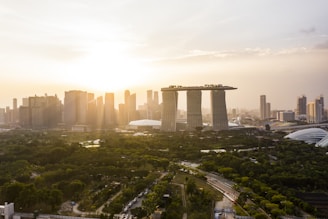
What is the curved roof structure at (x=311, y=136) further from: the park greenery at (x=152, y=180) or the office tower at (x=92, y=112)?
the office tower at (x=92, y=112)

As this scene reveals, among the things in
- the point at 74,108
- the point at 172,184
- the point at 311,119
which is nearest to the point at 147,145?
the point at 172,184

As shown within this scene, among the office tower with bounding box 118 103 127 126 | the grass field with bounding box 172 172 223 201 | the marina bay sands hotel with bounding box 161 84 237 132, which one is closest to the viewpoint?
the grass field with bounding box 172 172 223 201

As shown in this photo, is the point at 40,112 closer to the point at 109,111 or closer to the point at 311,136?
the point at 109,111

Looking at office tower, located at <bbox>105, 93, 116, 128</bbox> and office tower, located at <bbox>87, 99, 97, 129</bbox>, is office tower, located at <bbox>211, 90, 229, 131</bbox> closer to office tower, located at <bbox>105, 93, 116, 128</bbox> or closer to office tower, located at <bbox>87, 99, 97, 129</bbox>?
office tower, located at <bbox>105, 93, 116, 128</bbox>

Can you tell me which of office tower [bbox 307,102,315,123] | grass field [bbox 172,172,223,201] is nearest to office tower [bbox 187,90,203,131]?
grass field [bbox 172,172,223,201]

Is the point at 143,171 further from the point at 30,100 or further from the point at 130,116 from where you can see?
the point at 130,116

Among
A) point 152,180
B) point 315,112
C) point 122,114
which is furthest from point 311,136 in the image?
point 315,112
